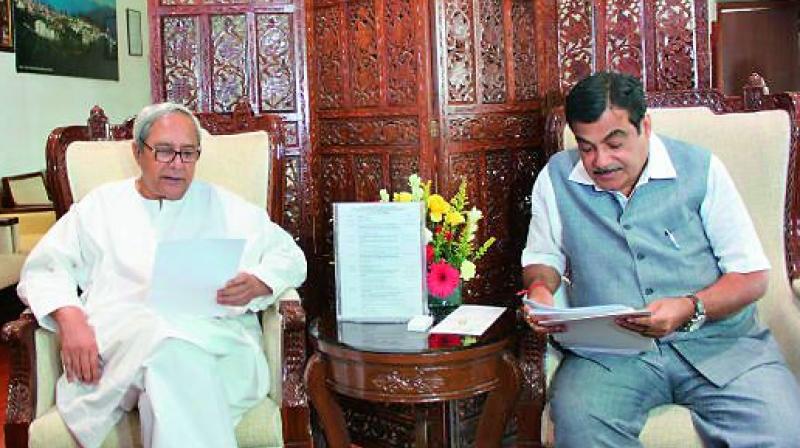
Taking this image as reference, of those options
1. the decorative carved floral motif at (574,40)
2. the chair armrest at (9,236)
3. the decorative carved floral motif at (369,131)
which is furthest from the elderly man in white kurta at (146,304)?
the chair armrest at (9,236)

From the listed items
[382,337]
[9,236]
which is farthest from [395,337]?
[9,236]

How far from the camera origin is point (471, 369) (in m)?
2.13

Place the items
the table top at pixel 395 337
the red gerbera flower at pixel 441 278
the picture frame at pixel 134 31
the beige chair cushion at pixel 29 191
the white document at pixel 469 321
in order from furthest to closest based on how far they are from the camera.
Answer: the picture frame at pixel 134 31, the beige chair cushion at pixel 29 191, the red gerbera flower at pixel 441 278, the white document at pixel 469 321, the table top at pixel 395 337

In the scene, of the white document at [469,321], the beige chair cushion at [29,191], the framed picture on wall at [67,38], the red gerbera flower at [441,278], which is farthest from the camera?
the framed picture on wall at [67,38]

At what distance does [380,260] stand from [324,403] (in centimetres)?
41

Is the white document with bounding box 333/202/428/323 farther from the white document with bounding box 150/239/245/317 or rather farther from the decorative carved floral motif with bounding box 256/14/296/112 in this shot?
the decorative carved floral motif with bounding box 256/14/296/112

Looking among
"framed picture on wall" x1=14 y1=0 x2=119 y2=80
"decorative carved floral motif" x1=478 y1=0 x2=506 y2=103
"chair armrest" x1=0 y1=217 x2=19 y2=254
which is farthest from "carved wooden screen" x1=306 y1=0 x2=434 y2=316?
"framed picture on wall" x1=14 y1=0 x2=119 y2=80

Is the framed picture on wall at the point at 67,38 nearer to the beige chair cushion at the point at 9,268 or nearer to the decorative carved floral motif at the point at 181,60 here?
the beige chair cushion at the point at 9,268

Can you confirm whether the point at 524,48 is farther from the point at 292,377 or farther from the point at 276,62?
the point at 292,377

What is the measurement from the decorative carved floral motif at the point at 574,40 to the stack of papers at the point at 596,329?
1.23 meters

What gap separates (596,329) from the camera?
5.84 ft

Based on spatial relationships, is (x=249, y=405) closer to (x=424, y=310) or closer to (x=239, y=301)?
(x=239, y=301)

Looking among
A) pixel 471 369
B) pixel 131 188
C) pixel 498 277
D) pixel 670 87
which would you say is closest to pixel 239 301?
pixel 131 188

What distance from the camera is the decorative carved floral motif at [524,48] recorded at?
299cm
